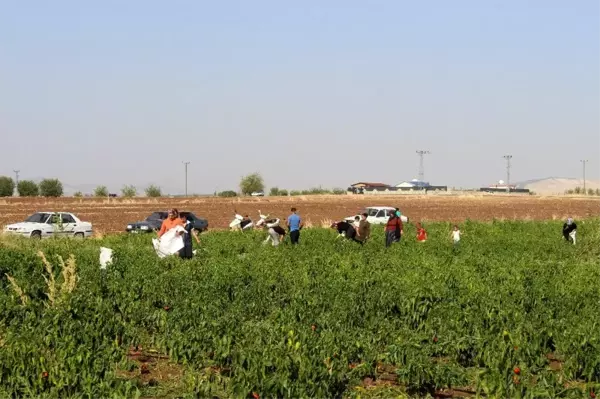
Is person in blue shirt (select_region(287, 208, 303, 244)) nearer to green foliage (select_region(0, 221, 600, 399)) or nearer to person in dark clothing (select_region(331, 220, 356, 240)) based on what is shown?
person in dark clothing (select_region(331, 220, 356, 240))

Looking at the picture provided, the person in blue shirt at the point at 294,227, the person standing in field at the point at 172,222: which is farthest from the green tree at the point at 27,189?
the person standing in field at the point at 172,222

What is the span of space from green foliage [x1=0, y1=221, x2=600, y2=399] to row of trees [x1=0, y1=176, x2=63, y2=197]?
91038 millimetres

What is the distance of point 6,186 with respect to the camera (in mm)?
107812

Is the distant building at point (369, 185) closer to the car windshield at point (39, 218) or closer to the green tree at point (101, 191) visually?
the green tree at point (101, 191)

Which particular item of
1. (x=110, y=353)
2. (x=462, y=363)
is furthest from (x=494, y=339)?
(x=110, y=353)

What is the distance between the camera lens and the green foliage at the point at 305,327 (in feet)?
26.5

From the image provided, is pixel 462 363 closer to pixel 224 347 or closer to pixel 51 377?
pixel 224 347

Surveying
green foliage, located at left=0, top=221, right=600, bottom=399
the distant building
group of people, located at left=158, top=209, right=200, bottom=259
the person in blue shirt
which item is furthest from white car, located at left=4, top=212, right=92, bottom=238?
the distant building

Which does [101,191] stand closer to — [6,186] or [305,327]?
[6,186]

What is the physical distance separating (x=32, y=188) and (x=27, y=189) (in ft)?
2.95

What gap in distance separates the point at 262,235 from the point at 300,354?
22.9 metres

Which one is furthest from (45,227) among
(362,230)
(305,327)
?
(305,327)

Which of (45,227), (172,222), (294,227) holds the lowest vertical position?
(45,227)

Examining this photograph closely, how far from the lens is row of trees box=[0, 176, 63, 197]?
350 feet
